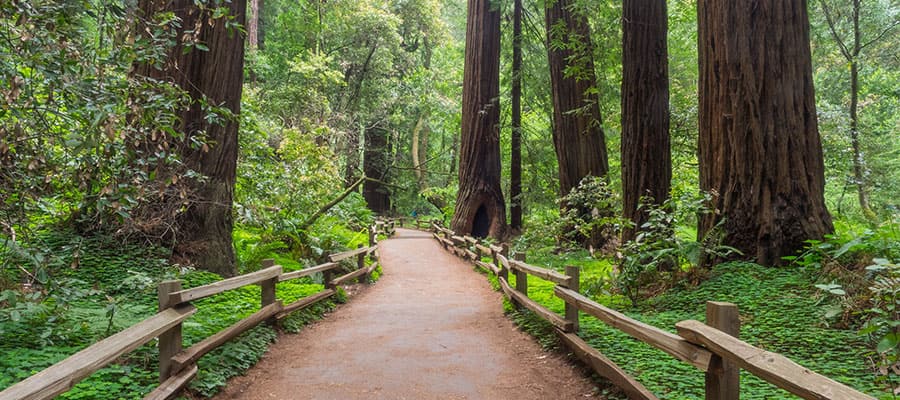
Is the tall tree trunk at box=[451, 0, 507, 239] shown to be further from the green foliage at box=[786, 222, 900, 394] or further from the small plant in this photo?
the green foliage at box=[786, 222, 900, 394]

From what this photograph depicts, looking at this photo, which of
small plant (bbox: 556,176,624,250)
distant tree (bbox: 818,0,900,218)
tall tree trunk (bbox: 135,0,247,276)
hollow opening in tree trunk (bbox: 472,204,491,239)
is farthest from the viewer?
hollow opening in tree trunk (bbox: 472,204,491,239)

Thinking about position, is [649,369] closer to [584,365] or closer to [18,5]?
[584,365]

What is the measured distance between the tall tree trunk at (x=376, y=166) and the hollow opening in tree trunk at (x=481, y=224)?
11.1 m

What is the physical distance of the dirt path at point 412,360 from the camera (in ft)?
15.6

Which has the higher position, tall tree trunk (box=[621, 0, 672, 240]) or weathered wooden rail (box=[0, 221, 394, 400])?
tall tree trunk (box=[621, 0, 672, 240])

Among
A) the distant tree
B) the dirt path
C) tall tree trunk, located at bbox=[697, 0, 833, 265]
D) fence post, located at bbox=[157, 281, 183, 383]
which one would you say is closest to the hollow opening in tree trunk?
the dirt path

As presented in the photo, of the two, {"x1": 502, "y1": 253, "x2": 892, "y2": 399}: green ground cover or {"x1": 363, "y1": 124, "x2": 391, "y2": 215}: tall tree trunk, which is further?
{"x1": 363, "y1": 124, "x2": 391, "y2": 215}: tall tree trunk

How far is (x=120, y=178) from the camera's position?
15.4ft

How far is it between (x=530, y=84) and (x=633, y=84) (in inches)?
371

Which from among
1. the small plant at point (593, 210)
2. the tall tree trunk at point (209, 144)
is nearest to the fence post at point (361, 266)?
the small plant at point (593, 210)

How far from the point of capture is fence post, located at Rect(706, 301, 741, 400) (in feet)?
9.52

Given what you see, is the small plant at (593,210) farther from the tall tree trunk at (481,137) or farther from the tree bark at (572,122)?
the tall tree trunk at (481,137)

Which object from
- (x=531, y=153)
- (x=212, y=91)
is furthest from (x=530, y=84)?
(x=212, y=91)

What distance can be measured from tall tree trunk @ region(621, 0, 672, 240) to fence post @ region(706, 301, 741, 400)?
587 centimetres
